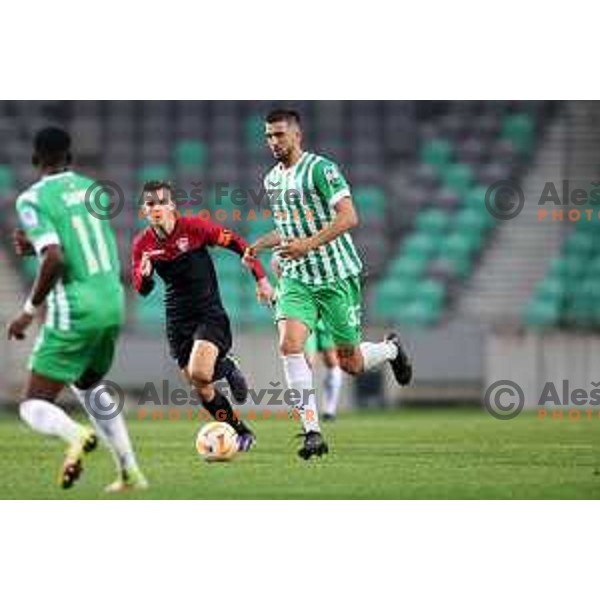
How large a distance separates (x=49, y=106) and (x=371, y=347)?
7.51 metres

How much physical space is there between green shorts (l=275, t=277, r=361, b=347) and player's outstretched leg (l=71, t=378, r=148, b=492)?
4.17 feet

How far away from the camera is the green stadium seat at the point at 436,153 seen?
15289 millimetres

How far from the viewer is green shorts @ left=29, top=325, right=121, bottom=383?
649 centimetres

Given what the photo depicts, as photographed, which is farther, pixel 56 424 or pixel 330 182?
pixel 330 182

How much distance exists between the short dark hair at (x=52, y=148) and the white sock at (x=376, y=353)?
222 cm

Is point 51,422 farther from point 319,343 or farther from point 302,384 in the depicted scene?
point 319,343

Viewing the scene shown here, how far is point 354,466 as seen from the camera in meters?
7.92

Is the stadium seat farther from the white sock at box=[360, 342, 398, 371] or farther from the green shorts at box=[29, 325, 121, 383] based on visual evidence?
the green shorts at box=[29, 325, 121, 383]

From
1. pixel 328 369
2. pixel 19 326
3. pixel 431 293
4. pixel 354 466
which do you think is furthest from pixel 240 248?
pixel 431 293

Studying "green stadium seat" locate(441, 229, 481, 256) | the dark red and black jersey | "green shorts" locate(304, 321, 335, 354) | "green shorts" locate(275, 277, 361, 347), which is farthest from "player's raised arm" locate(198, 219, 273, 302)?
"green stadium seat" locate(441, 229, 481, 256)

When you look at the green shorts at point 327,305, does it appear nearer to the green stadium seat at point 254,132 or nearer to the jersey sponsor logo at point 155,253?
the jersey sponsor logo at point 155,253

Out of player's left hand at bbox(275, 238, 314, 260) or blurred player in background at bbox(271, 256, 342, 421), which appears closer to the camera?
player's left hand at bbox(275, 238, 314, 260)

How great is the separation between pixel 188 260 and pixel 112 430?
1.63m

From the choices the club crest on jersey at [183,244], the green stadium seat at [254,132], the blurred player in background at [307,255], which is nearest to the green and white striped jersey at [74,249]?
the blurred player in background at [307,255]
